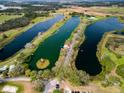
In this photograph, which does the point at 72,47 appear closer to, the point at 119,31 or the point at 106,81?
the point at 106,81

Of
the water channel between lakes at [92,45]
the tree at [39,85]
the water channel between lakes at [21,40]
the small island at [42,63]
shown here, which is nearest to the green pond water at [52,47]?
the small island at [42,63]

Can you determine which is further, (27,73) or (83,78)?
(27,73)

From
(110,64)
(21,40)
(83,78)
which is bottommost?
(21,40)

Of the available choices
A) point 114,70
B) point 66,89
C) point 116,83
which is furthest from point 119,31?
point 66,89

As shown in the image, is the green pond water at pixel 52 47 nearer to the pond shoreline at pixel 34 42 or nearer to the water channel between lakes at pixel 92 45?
the pond shoreline at pixel 34 42

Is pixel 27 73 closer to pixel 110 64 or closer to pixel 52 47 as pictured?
pixel 52 47

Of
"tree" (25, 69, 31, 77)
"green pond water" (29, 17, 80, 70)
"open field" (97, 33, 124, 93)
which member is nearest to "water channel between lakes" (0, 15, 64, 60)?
"green pond water" (29, 17, 80, 70)

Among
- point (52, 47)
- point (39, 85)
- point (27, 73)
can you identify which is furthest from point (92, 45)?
point (39, 85)
